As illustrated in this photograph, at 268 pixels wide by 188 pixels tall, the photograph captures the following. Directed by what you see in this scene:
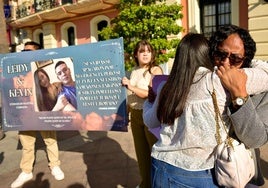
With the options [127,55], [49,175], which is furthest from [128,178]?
[127,55]

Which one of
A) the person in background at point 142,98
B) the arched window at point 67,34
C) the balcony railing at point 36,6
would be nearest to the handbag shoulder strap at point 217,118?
the person in background at point 142,98

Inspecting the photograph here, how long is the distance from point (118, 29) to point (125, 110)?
5.61m

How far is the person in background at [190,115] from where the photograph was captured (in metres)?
1.55

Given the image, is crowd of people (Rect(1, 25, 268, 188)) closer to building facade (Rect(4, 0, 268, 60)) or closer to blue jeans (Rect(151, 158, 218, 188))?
blue jeans (Rect(151, 158, 218, 188))

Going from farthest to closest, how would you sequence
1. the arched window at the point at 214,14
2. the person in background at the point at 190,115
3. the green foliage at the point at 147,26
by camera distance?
the arched window at the point at 214,14, the green foliage at the point at 147,26, the person in background at the point at 190,115

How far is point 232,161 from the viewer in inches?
58.6

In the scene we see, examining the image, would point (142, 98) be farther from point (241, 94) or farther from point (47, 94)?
point (241, 94)

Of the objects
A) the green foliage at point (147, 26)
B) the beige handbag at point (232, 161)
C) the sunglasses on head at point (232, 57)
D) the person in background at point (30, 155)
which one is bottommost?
the person in background at point (30, 155)

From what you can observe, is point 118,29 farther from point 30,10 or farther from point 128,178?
point 30,10

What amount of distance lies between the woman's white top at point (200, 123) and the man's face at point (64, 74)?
211cm

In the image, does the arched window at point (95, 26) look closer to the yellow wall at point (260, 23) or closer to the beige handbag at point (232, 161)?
the yellow wall at point (260, 23)

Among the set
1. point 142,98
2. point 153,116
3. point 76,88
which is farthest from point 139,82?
point 153,116

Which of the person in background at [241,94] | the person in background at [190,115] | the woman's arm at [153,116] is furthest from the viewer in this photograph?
the woman's arm at [153,116]

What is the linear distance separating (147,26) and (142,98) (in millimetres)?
5256
